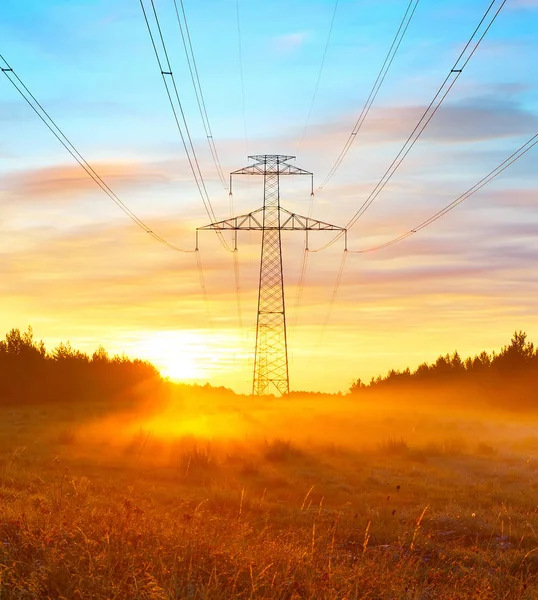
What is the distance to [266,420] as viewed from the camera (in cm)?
5088

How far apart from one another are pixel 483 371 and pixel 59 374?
4093cm

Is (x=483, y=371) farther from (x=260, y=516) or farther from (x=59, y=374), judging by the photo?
(x=260, y=516)

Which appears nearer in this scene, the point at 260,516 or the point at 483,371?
the point at 260,516

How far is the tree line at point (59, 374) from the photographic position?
67250mm

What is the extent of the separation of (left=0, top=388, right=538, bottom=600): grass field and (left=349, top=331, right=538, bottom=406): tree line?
29.7m

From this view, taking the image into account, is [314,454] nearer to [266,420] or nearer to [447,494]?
[447,494]

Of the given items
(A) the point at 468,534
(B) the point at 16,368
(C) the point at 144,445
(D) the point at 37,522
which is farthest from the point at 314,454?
(B) the point at 16,368

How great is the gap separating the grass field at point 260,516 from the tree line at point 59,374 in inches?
898

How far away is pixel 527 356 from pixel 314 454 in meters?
45.6

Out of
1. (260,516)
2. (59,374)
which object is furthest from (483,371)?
(260,516)

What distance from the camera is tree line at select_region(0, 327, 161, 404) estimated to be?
67.2 meters

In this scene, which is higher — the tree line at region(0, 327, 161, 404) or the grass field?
the tree line at region(0, 327, 161, 404)

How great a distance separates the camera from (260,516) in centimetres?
1638

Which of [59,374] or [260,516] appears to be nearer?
[260,516]
